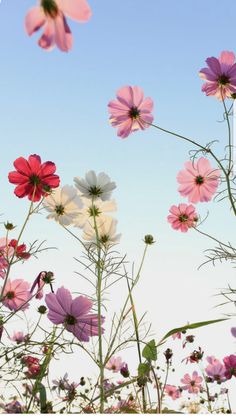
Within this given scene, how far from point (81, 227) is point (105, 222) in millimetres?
49

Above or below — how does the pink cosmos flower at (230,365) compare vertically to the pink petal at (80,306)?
above

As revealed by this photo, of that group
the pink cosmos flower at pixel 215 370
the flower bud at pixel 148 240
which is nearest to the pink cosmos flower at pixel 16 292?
the flower bud at pixel 148 240

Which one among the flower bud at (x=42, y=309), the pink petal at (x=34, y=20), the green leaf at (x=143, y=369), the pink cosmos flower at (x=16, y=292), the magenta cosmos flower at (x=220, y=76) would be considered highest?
the magenta cosmos flower at (x=220, y=76)

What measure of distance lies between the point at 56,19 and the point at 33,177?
727mm

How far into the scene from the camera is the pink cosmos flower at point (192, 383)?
2016mm

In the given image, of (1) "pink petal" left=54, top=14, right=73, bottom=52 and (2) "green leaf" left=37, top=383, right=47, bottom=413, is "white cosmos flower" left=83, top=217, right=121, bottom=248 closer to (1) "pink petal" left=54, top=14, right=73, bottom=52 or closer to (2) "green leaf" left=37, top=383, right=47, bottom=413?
(2) "green leaf" left=37, top=383, right=47, bottom=413

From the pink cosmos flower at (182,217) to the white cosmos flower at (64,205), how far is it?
357mm

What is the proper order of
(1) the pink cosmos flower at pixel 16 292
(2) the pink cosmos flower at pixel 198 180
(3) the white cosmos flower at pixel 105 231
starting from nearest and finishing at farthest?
(3) the white cosmos flower at pixel 105 231 → (1) the pink cosmos flower at pixel 16 292 → (2) the pink cosmos flower at pixel 198 180

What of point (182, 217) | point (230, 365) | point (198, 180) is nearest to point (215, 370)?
point (230, 365)

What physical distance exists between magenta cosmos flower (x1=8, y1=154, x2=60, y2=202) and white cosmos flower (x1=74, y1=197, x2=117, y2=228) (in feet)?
0.23

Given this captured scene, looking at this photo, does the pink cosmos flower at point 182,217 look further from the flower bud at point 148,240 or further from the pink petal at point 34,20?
the pink petal at point 34,20

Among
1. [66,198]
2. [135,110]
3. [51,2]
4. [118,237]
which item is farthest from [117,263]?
[51,2]

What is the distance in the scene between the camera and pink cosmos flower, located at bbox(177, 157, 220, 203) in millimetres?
1144

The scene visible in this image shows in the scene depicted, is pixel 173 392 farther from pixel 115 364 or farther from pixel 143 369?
pixel 143 369
